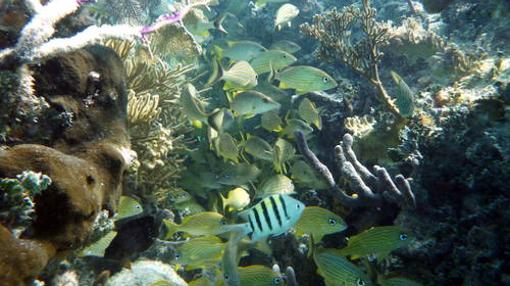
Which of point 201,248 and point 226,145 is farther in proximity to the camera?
point 226,145

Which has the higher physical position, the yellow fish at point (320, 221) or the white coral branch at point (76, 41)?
the white coral branch at point (76, 41)

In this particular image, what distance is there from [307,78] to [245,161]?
58.6 inches

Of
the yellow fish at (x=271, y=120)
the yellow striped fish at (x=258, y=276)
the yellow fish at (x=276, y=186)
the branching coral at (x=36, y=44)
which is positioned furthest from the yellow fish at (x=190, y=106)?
the yellow striped fish at (x=258, y=276)

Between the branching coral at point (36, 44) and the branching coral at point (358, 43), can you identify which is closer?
the branching coral at point (36, 44)

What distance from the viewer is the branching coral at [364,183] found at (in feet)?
11.8

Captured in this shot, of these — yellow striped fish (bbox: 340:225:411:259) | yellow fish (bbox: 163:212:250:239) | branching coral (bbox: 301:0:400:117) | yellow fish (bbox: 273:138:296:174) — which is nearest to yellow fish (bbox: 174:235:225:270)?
yellow fish (bbox: 163:212:250:239)

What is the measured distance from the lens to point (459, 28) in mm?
6832

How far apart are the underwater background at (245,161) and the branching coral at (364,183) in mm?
20

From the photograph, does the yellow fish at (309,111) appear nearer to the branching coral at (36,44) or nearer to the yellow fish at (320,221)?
the yellow fish at (320,221)

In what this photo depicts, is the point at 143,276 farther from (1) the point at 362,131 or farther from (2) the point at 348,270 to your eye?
(1) the point at 362,131

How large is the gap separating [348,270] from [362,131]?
2425mm

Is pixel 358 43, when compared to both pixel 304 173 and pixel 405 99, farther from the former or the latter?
pixel 304 173

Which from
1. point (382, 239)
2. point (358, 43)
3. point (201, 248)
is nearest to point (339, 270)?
point (382, 239)

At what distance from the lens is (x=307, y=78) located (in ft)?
17.0
